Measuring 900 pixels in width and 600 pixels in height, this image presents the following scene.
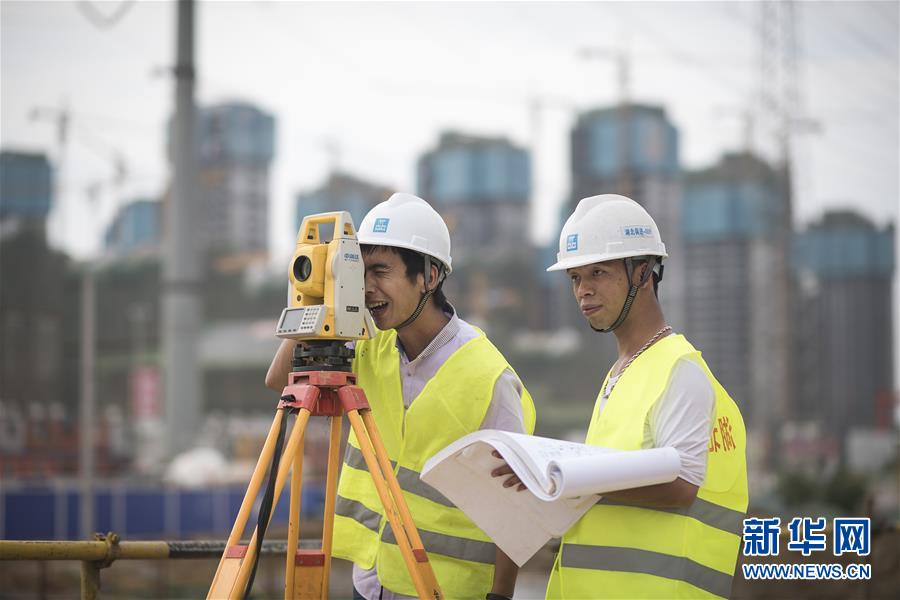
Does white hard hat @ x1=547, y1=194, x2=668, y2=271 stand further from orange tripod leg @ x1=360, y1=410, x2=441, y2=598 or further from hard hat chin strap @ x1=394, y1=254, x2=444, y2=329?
orange tripod leg @ x1=360, y1=410, x2=441, y2=598

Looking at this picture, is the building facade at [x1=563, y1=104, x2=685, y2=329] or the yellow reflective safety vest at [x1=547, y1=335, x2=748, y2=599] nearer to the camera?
the yellow reflective safety vest at [x1=547, y1=335, x2=748, y2=599]

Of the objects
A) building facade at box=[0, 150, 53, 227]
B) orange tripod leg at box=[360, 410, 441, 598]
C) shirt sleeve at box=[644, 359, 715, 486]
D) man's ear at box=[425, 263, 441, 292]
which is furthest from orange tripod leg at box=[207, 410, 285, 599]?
building facade at box=[0, 150, 53, 227]

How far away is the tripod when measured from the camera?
2879mm

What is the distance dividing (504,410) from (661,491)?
0.67 m

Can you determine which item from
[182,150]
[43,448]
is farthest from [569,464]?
[43,448]

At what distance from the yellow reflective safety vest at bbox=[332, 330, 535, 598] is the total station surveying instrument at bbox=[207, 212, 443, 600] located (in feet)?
0.77

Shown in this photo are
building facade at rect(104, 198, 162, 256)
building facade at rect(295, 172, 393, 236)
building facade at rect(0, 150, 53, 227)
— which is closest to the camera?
building facade at rect(0, 150, 53, 227)

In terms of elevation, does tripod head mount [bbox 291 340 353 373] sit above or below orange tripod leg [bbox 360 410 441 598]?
above

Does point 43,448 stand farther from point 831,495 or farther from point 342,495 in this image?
point 342,495

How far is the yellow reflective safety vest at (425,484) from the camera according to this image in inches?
126

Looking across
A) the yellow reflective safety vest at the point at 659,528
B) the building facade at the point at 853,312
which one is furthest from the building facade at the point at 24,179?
the building facade at the point at 853,312

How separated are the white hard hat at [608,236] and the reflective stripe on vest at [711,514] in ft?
2.21

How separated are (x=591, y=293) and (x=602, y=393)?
0.97 feet

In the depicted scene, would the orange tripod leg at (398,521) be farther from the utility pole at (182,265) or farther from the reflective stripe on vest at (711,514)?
the utility pole at (182,265)
